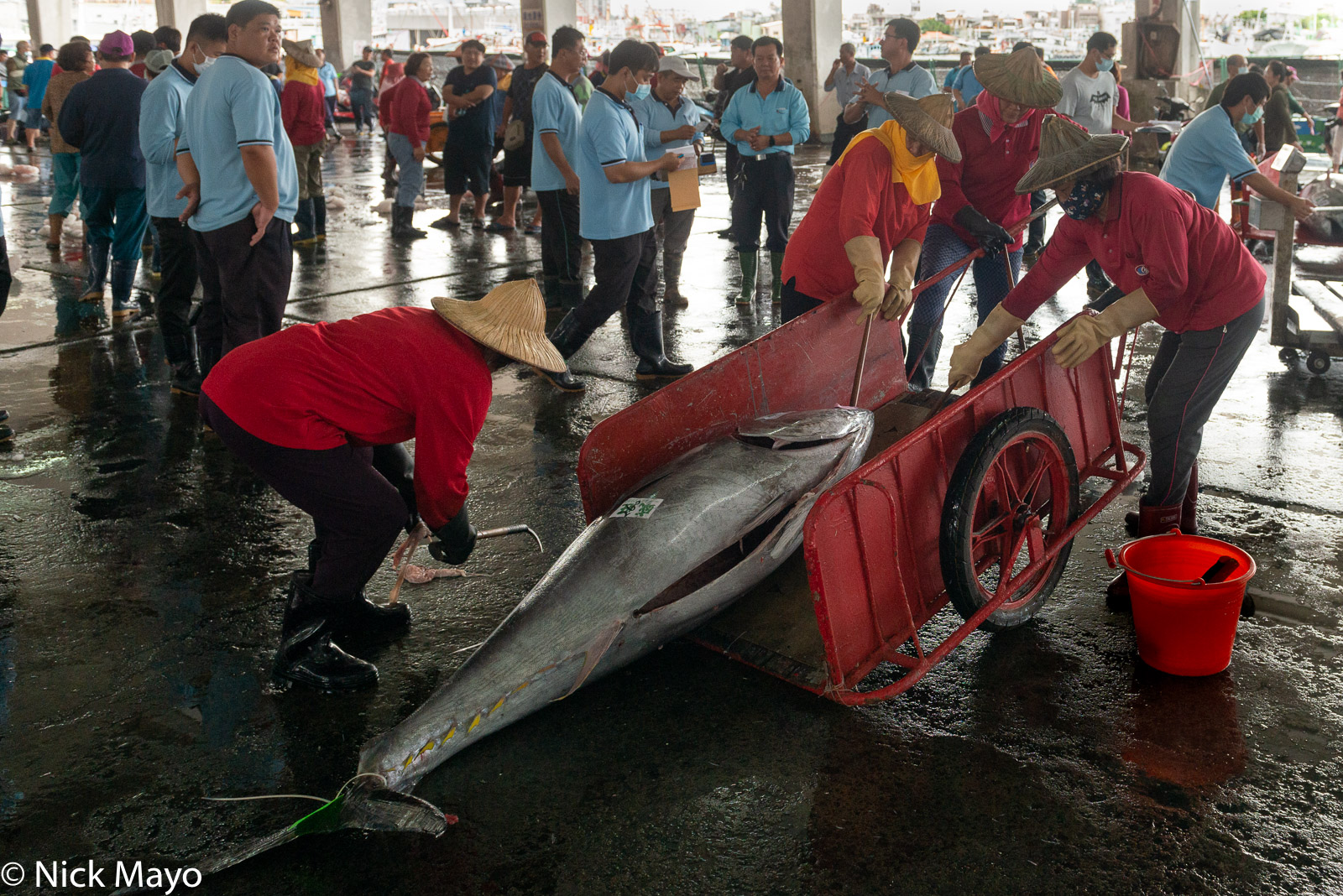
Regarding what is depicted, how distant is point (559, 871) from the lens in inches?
99.2

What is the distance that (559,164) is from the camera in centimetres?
732

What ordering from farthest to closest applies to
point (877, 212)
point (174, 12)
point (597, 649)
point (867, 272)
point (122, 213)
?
1. point (174, 12)
2. point (122, 213)
3. point (877, 212)
4. point (867, 272)
5. point (597, 649)

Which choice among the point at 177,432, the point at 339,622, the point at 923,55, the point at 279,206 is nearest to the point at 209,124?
the point at 279,206

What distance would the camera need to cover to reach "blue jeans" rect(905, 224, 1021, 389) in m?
5.24

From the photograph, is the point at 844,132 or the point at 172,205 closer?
the point at 172,205

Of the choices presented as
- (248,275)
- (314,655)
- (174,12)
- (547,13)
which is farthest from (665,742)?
(174,12)

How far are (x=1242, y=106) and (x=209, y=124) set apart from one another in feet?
18.2

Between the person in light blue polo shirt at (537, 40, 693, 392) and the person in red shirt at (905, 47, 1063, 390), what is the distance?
1693 mm

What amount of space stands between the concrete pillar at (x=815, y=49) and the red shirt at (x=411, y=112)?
11435mm

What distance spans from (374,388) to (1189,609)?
8.16 feet

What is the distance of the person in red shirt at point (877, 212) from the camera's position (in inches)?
167

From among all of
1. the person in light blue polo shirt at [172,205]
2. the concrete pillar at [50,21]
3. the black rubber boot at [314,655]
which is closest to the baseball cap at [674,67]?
the person in light blue polo shirt at [172,205]

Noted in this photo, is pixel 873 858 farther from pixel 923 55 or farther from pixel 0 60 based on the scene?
pixel 0 60

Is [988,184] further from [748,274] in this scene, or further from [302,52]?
[302,52]
